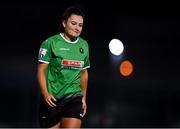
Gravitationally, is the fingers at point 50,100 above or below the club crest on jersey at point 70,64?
below

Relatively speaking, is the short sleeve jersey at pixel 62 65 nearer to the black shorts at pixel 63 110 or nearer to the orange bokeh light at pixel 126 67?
the black shorts at pixel 63 110

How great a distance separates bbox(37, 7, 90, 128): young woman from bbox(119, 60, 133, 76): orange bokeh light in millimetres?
7566

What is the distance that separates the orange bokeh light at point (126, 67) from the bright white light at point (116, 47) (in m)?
0.40

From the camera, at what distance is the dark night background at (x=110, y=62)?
12461 mm

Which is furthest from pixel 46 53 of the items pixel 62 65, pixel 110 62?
pixel 110 62

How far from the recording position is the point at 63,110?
5078 mm

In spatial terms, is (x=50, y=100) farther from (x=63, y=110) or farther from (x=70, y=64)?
(x=70, y=64)

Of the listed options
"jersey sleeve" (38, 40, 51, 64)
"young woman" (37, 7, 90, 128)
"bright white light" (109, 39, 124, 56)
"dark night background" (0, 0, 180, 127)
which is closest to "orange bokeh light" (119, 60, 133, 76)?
"dark night background" (0, 0, 180, 127)

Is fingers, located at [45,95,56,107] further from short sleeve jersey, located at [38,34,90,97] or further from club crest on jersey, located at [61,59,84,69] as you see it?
club crest on jersey, located at [61,59,84,69]

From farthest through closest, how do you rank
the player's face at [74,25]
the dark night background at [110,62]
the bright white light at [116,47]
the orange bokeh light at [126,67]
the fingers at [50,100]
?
the orange bokeh light at [126,67] → the dark night background at [110,62] → the bright white light at [116,47] → the player's face at [74,25] → the fingers at [50,100]

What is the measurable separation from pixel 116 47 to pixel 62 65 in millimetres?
7373

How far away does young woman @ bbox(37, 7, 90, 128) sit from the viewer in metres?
5.02

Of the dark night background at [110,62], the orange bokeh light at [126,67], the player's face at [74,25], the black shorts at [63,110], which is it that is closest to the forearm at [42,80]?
the black shorts at [63,110]

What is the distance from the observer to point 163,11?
1243cm
